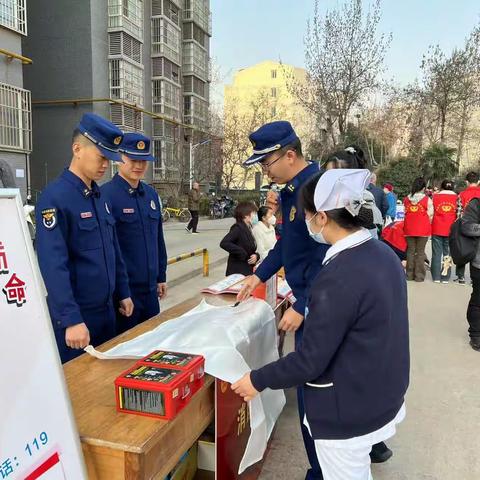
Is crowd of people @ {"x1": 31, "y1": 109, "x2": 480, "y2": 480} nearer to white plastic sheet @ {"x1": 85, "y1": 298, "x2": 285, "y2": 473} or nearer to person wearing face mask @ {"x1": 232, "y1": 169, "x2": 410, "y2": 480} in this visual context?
person wearing face mask @ {"x1": 232, "y1": 169, "x2": 410, "y2": 480}

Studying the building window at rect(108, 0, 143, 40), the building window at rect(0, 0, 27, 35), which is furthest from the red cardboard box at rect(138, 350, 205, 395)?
the building window at rect(108, 0, 143, 40)

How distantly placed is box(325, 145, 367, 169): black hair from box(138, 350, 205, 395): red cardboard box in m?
1.86

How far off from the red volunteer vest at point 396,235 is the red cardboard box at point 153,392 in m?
7.25

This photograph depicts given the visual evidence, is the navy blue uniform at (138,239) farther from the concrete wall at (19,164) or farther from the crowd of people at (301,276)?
the concrete wall at (19,164)

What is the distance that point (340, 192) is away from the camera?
1513mm

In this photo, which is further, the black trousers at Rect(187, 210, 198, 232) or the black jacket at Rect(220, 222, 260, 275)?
the black trousers at Rect(187, 210, 198, 232)

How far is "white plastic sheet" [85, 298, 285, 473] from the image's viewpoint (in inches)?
75.2

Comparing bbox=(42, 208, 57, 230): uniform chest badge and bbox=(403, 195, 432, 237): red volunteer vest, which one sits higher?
bbox=(42, 208, 57, 230): uniform chest badge

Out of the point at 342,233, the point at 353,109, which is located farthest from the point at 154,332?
the point at 353,109

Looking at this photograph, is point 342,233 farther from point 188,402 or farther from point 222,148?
point 222,148

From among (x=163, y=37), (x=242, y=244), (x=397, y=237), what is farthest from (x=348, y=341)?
(x=163, y=37)

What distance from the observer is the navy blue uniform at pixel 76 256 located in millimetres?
2125

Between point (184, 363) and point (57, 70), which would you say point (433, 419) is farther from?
point (57, 70)

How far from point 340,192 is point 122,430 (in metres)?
1.02
